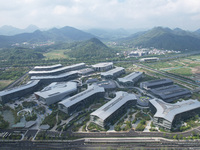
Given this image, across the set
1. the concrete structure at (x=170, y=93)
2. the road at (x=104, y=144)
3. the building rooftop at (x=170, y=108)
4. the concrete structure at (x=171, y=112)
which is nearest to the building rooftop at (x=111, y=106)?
the road at (x=104, y=144)

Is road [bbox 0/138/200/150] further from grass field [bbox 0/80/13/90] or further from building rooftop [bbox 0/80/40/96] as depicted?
grass field [bbox 0/80/13/90]

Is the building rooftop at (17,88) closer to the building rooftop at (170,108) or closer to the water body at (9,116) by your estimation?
the water body at (9,116)

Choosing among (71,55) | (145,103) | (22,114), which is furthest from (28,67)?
(145,103)

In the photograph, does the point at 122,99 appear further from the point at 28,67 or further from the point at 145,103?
the point at 28,67

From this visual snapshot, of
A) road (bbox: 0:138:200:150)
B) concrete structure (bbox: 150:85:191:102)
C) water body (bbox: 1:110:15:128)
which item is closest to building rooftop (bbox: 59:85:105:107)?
road (bbox: 0:138:200:150)

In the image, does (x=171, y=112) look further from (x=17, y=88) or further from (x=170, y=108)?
(x=17, y=88)

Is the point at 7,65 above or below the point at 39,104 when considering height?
above
